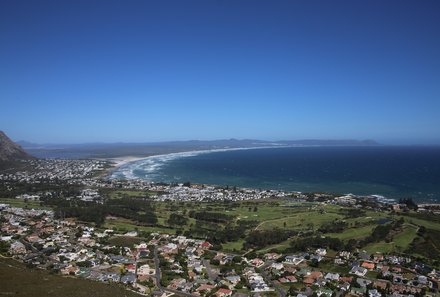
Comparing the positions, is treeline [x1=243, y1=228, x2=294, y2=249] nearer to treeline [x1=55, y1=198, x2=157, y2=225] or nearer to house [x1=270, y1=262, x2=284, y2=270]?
house [x1=270, y1=262, x2=284, y2=270]

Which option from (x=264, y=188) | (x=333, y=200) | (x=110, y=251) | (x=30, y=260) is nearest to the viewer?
(x=30, y=260)

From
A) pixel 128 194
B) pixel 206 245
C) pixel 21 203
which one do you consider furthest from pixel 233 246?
pixel 21 203

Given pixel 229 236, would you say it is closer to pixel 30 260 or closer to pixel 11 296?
pixel 30 260

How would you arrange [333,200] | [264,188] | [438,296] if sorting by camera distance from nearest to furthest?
[438,296] < [333,200] < [264,188]

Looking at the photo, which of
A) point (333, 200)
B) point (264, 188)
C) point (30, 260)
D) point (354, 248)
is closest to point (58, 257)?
point (30, 260)

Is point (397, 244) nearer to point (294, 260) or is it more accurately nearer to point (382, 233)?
point (382, 233)

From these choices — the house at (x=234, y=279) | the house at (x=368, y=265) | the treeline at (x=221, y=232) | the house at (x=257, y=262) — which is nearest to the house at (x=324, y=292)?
the house at (x=234, y=279)
